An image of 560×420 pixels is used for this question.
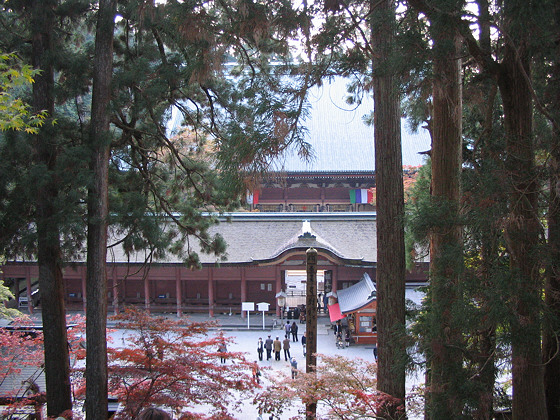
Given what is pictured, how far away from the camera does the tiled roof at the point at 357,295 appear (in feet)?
40.5

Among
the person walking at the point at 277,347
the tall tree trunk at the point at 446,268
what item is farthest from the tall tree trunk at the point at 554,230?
the person walking at the point at 277,347

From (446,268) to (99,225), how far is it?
401 cm

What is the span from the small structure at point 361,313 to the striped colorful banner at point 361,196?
4.76m

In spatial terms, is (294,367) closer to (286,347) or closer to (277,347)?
(277,347)

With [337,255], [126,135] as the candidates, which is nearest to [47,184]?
[126,135]

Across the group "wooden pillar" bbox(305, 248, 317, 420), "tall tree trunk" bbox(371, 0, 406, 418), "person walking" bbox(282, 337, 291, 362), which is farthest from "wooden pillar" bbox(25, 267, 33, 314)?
"tall tree trunk" bbox(371, 0, 406, 418)

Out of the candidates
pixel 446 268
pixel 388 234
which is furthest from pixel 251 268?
pixel 446 268

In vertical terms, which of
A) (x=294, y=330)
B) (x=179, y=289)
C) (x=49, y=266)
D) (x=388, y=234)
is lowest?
(x=294, y=330)

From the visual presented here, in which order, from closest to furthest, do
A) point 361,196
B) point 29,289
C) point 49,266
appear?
point 49,266, point 29,289, point 361,196

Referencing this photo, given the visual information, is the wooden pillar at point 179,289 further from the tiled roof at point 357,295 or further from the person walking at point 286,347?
the tiled roof at point 357,295

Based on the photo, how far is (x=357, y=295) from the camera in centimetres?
1323

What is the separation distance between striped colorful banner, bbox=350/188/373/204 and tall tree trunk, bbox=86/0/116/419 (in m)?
12.9

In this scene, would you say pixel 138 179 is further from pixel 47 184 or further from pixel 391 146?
pixel 391 146

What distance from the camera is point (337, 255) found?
523 inches
